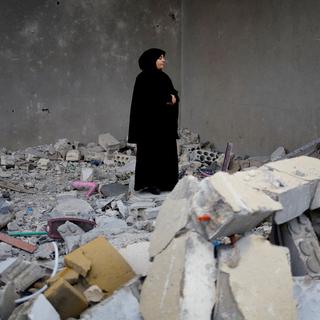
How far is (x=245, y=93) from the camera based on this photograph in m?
8.32

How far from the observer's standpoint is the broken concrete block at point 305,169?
3.19 meters

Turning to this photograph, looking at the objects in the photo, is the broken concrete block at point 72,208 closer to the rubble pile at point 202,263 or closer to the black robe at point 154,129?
the black robe at point 154,129

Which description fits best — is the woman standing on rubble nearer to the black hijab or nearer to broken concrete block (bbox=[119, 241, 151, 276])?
the black hijab

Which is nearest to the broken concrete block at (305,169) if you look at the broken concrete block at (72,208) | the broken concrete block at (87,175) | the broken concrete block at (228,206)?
the broken concrete block at (228,206)

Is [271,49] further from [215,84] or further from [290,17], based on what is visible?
[215,84]

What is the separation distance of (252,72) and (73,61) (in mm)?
3268

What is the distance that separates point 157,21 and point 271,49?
9.54 ft

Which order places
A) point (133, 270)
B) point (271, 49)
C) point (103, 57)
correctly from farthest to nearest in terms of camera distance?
point (103, 57)
point (271, 49)
point (133, 270)

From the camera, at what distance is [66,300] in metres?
2.87

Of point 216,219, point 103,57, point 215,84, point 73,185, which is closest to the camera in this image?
point 216,219

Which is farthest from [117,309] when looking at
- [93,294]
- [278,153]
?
[278,153]

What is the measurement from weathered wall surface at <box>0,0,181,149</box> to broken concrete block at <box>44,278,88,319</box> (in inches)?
268

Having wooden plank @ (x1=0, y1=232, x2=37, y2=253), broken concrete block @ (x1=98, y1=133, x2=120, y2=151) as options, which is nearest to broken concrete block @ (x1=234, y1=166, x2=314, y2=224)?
wooden plank @ (x1=0, y1=232, x2=37, y2=253)

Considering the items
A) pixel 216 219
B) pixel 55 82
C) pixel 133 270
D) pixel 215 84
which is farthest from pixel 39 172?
pixel 216 219
